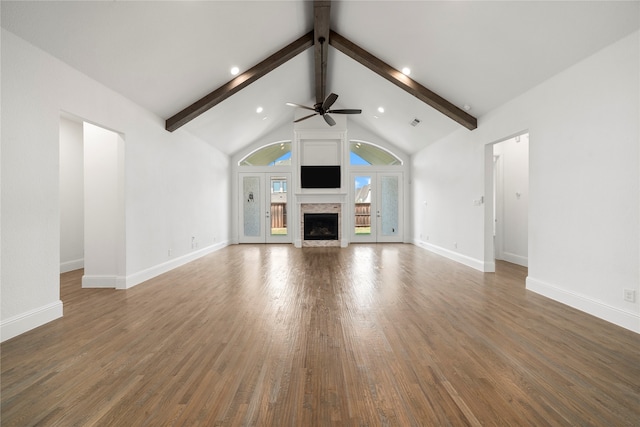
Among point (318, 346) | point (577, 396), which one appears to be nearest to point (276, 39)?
point (318, 346)

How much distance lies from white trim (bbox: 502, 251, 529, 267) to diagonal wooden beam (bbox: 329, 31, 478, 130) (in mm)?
2740

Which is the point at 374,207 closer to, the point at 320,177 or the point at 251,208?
the point at 320,177

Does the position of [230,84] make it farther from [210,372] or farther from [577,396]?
[577,396]

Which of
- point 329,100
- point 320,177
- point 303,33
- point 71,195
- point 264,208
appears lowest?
point 264,208

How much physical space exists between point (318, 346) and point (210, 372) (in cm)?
81

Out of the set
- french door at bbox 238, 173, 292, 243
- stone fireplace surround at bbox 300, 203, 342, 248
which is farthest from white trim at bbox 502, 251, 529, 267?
french door at bbox 238, 173, 292, 243

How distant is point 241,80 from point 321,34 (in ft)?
5.03

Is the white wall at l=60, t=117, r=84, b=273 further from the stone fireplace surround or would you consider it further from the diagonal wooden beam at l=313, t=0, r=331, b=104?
the stone fireplace surround

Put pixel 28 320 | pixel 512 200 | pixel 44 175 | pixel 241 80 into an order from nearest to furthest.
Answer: pixel 28 320, pixel 44 175, pixel 241 80, pixel 512 200

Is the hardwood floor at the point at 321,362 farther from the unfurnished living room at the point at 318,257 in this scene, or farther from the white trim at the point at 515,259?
the white trim at the point at 515,259

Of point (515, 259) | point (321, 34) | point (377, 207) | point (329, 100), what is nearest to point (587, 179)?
point (515, 259)

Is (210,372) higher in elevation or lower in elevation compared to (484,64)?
lower

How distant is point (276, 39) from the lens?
15.8 ft

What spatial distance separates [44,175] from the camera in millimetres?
2961
